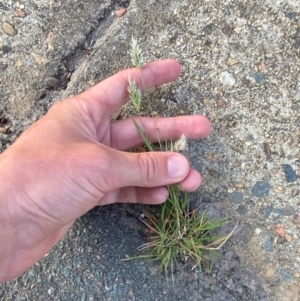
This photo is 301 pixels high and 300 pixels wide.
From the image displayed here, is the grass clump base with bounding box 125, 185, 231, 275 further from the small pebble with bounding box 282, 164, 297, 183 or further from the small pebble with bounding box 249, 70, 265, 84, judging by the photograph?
the small pebble with bounding box 249, 70, 265, 84

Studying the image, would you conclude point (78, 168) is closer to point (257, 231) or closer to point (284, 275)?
point (257, 231)

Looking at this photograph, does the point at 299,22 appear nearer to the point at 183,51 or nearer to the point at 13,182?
the point at 183,51

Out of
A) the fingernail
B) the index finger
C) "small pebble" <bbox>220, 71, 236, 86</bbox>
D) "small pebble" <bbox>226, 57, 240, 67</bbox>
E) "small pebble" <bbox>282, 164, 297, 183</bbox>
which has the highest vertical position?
the index finger

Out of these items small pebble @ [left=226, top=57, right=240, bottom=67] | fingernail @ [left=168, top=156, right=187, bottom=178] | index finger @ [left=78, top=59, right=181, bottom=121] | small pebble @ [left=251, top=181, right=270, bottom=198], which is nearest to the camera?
fingernail @ [left=168, top=156, right=187, bottom=178]

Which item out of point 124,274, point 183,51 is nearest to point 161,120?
point 183,51

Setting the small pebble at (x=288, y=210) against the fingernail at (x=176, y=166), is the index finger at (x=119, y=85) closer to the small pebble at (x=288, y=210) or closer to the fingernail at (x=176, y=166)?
the fingernail at (x=176, y=166)

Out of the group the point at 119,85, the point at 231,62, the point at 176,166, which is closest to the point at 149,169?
the point at 176,166

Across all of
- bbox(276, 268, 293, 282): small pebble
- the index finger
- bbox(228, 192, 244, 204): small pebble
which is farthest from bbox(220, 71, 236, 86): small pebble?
bbox(276, 268, 293, 282): small pebble

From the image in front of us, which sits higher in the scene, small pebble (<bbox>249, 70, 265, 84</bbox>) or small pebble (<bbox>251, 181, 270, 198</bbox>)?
small pebble (<bbox>249, 70, 265, 84</bbox>)
